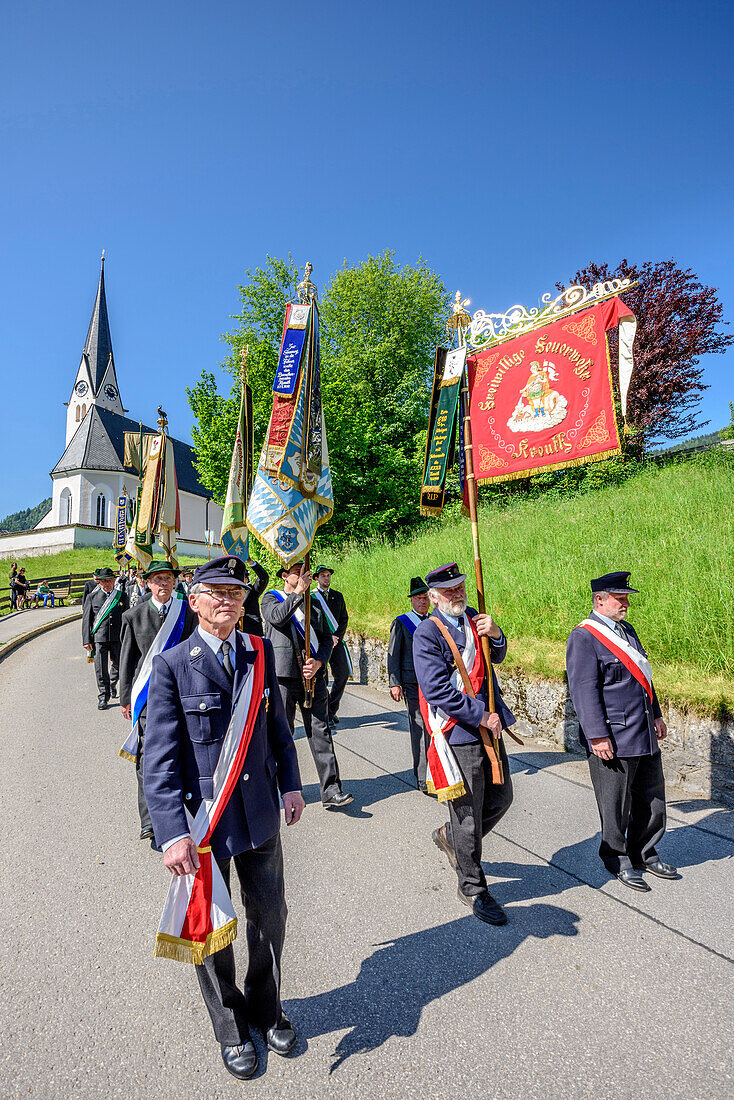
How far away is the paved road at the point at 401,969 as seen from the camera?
7.77 feet

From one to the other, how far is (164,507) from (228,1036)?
27.1 ft

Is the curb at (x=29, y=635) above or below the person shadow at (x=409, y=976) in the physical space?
above

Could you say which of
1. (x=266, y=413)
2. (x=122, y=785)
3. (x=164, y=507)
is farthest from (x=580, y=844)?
(x=266, y=413)

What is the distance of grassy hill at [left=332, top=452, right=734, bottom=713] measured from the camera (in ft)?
20.4

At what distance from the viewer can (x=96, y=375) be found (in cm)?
6812

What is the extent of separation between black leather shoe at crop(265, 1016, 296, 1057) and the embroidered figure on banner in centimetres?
477

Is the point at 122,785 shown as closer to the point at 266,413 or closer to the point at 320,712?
the point at 320,712

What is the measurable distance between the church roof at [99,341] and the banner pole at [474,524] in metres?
72.6

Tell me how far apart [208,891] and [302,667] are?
3441 mm

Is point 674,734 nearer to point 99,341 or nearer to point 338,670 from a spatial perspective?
point 338,670

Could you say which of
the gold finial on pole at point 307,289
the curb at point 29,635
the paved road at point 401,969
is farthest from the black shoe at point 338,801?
the curb at point 29,635

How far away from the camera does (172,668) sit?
8.54 ft

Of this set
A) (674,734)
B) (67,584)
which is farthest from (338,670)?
(67,584)

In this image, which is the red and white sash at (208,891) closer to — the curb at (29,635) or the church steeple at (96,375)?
the curb at (29,635)
